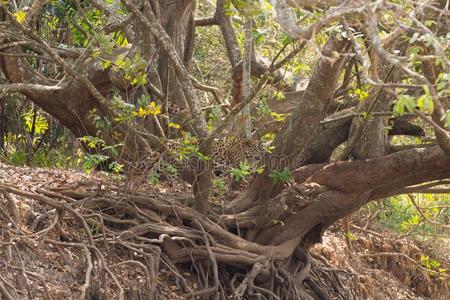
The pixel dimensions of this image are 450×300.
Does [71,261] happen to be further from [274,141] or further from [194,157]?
[274,141]

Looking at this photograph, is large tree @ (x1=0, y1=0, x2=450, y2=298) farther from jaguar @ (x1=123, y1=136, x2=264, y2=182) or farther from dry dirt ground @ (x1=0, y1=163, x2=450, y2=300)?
dry dirt ground @ (x1=0, y1=163, x2=450, y2=300)

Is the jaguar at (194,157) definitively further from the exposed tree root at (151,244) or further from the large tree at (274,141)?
the exposed tree root at (151,244)

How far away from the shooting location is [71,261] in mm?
7961

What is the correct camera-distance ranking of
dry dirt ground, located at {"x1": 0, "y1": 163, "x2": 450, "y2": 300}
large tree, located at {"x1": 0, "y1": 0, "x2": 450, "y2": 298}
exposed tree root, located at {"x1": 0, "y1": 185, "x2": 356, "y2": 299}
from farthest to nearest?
large tree, located at {"x1": 0, "y1": 0, "x2": 450, "y2": 298} → exposed tree root, located at {"x1": 0, "y1": 185, "x2": 356, "y2": 299} → dry dirt ground, located at {"x1": 0, "y1": 163, "x2": 450, "y2": 300}

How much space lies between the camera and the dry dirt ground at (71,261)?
24.2ft

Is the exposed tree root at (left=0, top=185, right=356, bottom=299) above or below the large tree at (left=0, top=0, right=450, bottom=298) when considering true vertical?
below

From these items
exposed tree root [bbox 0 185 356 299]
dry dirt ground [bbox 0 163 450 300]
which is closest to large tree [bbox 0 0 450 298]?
exposed tree root [bbox 0 185 356 299]

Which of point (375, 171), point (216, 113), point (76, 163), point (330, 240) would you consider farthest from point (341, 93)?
point (76, 163)

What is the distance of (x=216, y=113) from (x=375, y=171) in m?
1.67

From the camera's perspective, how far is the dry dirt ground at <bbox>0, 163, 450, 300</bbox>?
7363 millimetres

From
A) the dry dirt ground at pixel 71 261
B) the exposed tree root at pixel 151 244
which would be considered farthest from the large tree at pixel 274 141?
the dry dirt ground at pixel 71 261

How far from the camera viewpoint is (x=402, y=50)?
845 cm

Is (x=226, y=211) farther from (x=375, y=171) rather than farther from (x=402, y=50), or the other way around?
(x=402, y=50)

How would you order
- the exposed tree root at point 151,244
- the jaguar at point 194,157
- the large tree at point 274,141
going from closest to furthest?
the exposed tree root at point 151,244 < the jaguar at point 194,157 < the large tree at point 274,141
